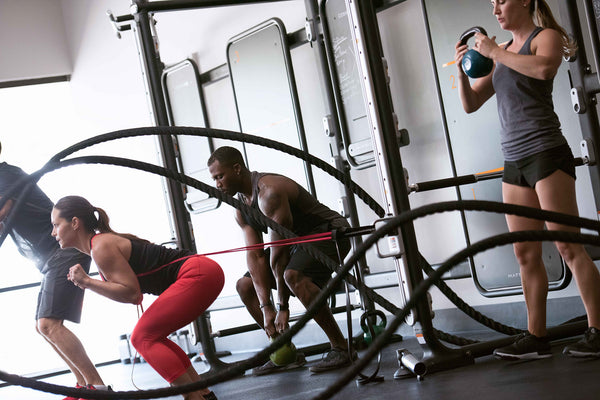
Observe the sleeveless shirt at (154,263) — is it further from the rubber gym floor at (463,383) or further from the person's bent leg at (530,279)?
the person's bent leg at (530,279)

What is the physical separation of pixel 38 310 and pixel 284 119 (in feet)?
7.26

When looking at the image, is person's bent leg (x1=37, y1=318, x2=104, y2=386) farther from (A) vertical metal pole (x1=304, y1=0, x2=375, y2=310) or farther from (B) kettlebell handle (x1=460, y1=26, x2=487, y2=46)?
(B) kettlebell handle (x1=460, y1=26, x2=487, y2=46)

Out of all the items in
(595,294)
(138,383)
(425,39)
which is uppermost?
(425,39)

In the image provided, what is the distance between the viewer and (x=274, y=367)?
4375 millimetres

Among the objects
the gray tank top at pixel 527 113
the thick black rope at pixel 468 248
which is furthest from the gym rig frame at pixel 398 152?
the thick black rope at pixel 468 248

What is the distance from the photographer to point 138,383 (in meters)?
5.39

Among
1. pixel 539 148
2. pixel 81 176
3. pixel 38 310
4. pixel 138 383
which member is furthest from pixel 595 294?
pixel 81 176

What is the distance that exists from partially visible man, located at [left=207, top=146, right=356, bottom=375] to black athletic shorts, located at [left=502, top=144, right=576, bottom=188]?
1183 mm

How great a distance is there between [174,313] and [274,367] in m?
1.42

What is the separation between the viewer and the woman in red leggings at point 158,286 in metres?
3.06

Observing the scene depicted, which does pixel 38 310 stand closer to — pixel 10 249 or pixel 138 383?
pixel 138 383

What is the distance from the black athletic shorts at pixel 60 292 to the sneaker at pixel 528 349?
233 centimetres

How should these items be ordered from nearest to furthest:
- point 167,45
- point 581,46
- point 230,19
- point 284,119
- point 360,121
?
point 581,46 → point 360,121 → point 284,119 → point 230,19 → point 167,45

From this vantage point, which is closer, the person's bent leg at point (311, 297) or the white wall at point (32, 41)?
the person's bent leg at point (311, 297)
